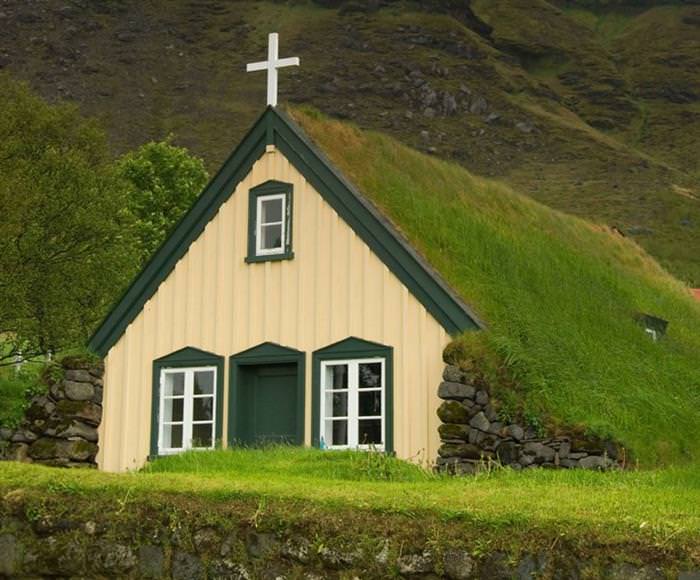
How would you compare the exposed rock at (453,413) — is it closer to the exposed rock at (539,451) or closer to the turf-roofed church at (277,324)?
the turf-roofed church at (277,324)

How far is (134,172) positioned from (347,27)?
407ft

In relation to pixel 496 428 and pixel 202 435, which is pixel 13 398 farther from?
pixel 496 428

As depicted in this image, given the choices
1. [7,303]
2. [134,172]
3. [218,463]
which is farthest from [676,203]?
[218,463]

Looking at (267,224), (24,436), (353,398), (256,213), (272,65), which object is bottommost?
(24,436)

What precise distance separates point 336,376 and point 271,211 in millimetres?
3169

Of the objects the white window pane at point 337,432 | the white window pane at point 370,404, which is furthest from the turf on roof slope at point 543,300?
the white window pane at point 337,432

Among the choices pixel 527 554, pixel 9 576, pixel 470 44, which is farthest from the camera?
pixel 470 44

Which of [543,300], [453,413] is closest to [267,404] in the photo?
[453,413]

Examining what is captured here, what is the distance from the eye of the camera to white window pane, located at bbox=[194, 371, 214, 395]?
19984 mm

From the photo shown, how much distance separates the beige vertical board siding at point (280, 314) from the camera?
60.0ft

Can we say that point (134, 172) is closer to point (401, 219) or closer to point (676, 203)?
point (401, 219)

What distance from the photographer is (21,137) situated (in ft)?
123

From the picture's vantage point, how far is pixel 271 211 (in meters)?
20.3

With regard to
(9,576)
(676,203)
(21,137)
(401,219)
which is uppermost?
(676,203)
